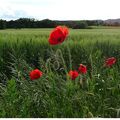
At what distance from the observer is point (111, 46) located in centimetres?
680

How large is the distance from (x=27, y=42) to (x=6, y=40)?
36 cm

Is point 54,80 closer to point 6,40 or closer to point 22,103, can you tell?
point 22,103

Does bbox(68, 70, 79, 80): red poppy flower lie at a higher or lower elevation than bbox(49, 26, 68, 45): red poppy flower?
lower

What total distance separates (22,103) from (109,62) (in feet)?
3.52

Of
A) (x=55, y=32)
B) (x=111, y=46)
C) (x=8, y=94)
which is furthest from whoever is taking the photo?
(x=111, y=46)

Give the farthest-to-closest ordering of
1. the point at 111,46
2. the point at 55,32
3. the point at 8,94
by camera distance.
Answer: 1. the point at 111,46
2. the point at 55,32
3. the point at 8,94

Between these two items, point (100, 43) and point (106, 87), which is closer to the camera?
point (106, 87)

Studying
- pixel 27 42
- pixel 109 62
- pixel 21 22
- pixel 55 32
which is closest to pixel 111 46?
pixel 27 42

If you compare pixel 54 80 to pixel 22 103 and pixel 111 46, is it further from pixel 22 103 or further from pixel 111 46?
pixel 111 46

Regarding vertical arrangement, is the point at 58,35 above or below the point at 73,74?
above

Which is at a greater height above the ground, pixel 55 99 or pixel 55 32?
pixel 55 32

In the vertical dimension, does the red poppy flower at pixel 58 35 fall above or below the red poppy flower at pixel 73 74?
above

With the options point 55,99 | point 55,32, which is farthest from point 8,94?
point 55,32

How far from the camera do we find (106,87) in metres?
3.82
